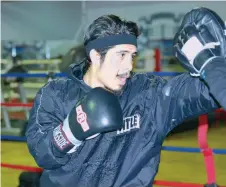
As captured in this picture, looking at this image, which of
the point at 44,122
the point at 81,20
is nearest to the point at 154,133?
the point at 44,122

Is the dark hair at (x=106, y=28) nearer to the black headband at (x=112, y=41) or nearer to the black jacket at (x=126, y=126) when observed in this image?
the black headband at (x=112, y=41)

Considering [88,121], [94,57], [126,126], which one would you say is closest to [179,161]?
[126,126]

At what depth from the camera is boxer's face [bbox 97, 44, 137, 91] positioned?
1.25m

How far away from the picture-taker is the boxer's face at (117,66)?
1255mm

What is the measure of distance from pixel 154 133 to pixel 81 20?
23.2 feet

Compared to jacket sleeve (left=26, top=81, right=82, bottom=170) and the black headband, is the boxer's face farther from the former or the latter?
jacket sleeve (left=26, top=81, right=82, bottom=170)

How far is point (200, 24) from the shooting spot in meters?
1.10

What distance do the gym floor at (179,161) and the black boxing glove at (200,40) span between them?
2228 millimetres

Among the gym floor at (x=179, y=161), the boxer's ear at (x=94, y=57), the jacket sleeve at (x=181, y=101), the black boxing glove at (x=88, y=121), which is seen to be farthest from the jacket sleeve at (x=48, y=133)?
the gym floor at (x=179, y=161)

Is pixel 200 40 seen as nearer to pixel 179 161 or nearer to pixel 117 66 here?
pixel 117 66

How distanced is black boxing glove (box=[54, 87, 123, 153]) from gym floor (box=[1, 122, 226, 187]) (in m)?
2.13

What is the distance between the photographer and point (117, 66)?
4.12ft

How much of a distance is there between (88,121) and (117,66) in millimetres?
225

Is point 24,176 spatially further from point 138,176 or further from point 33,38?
point 33,38
